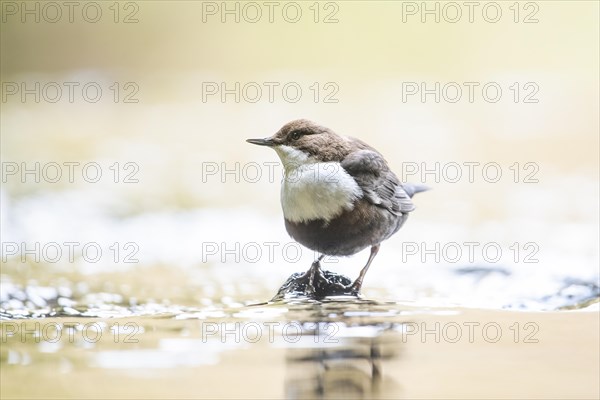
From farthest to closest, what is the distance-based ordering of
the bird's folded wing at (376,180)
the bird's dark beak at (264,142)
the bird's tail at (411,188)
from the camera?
the bird's tail at (411,188), the bird's folded wing at (376,180), the bird's dark beak at (264,142)

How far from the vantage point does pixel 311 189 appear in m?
2.62

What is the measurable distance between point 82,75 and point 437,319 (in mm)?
5535

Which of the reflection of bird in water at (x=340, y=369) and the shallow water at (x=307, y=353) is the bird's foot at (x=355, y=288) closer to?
the shallow water at (x=307, y=353)

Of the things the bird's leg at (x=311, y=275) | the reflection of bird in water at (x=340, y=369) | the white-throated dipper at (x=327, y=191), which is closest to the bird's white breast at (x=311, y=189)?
the white-throated dipper at (x=327, y=191)

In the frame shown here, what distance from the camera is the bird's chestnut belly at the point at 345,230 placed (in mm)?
2639

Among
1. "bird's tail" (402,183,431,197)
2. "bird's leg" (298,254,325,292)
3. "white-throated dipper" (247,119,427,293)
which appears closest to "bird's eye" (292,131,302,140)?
"white-throated dipper" (247,119,427,293)

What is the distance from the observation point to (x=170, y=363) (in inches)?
84.1

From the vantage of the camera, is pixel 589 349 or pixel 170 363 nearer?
pixel 170 363

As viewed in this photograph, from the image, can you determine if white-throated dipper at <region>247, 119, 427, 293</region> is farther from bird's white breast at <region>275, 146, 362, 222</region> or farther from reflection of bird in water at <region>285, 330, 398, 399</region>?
reflection of bird in water at <region>285, 330, 398, 399</region>

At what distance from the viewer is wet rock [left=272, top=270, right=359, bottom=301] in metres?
2.79

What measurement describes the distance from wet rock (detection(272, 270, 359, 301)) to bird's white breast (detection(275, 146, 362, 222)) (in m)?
0.26

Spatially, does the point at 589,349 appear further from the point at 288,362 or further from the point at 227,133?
the point at 227,133

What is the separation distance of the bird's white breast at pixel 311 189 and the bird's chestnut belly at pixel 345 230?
24mm

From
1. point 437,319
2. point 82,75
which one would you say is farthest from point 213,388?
point 82,75
